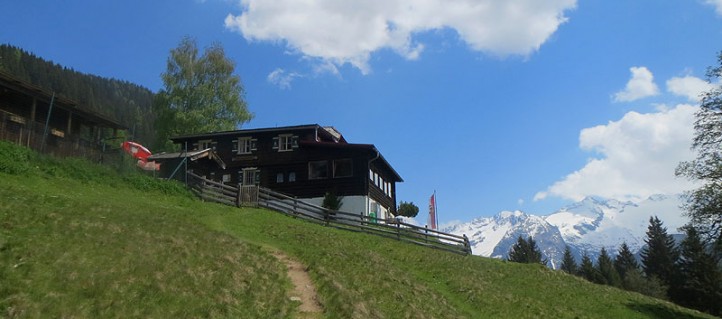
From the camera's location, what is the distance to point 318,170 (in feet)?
165

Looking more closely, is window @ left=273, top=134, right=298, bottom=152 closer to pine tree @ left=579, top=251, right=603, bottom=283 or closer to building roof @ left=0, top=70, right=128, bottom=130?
building roof @ left=0, top=70, right=128, bottom=130

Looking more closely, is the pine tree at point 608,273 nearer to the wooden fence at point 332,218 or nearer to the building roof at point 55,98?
the wooden fence at point 332,218

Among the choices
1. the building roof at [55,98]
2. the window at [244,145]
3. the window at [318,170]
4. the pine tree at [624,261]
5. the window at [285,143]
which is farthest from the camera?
the pine tree at [624,261]

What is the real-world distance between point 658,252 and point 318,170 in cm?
5439

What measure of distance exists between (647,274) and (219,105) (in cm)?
6220

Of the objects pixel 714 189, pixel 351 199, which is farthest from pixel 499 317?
pixel 351 199

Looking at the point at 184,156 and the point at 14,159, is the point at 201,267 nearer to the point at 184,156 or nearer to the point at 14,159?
the point at 14,159

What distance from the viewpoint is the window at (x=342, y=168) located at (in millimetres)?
49188

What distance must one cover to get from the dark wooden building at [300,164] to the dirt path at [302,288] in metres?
27.4

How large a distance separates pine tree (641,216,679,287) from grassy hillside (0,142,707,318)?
174ft

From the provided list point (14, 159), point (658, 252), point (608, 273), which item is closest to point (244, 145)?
point (14, 159)

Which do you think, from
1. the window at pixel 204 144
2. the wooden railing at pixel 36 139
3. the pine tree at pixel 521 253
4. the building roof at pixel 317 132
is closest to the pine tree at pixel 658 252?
the pine tree at pixel 521 253

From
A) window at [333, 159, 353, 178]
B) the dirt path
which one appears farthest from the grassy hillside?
window at [333, 159, 353, 178]

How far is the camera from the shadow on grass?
1026 inches
